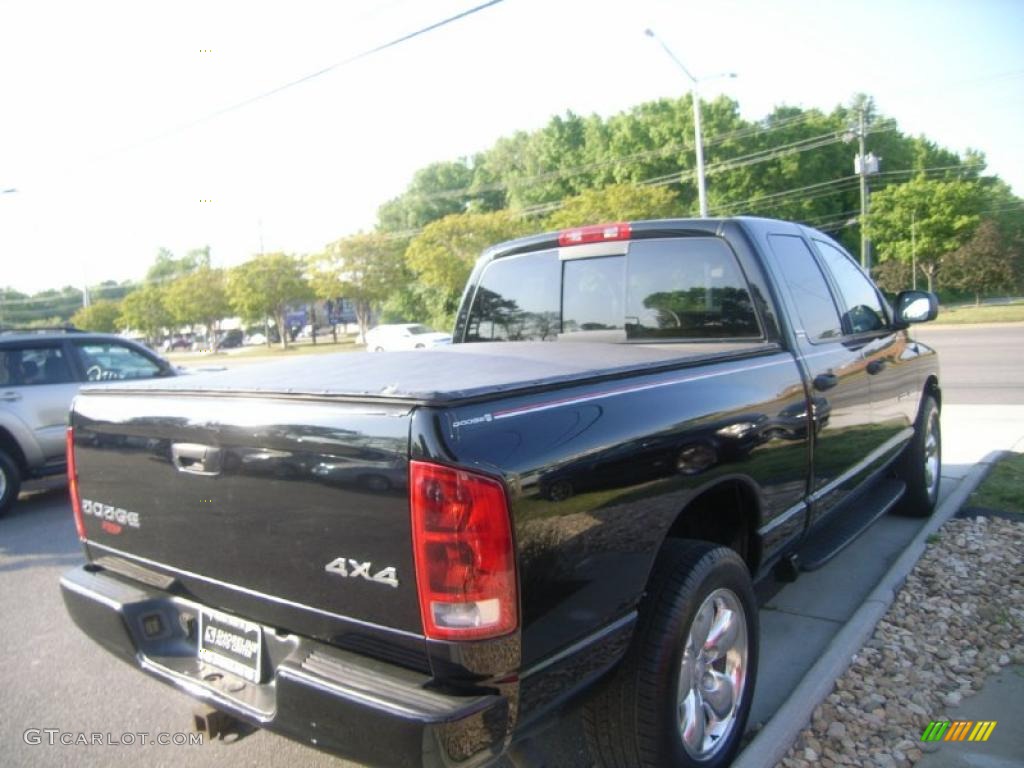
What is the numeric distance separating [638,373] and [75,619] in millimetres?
2276

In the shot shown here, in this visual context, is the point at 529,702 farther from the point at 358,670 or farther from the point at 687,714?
the point at 687,714

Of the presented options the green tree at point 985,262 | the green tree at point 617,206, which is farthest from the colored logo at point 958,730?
the green tree at point 985,262

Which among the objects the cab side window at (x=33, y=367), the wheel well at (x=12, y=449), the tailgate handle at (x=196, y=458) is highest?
the cab side window at (x=33, y=367)

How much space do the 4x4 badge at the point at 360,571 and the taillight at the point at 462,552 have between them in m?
0.10

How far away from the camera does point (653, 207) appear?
114ft

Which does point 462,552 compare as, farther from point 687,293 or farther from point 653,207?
point 653,207

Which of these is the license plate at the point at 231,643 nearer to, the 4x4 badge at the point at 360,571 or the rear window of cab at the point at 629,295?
the 4x4 badge at the point at 360,571

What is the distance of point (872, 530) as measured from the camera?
5207mm

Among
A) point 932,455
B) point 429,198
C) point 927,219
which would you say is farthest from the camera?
point 429,198

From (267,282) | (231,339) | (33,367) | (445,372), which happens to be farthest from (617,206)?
(231,339)

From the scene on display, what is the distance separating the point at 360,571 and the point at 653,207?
114 feet

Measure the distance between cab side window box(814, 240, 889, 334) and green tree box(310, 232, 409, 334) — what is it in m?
44.3

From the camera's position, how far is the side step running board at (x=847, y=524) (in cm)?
364

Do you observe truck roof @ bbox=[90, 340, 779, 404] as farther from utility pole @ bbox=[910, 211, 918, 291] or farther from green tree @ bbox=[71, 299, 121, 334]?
green tree @ bbox=[71, 299, 121, 334]
